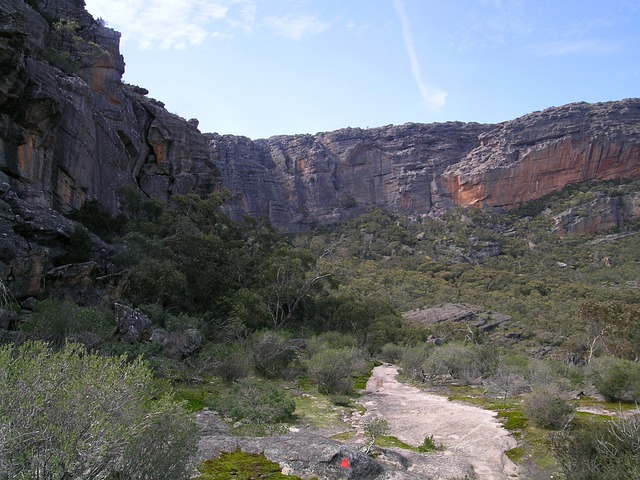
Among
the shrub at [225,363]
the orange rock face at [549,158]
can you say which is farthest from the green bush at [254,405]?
the orange rock face at [549,158]

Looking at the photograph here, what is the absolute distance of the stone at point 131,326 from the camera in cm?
1596

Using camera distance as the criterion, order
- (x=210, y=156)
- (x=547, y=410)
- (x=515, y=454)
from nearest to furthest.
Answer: (x=515, y=454) → (x=547, y=410) → (x=210, y=156)

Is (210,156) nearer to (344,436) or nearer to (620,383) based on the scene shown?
(620,383)

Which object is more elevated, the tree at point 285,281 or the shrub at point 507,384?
the tree at point 285,281

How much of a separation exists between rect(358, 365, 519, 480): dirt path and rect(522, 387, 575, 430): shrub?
878mm

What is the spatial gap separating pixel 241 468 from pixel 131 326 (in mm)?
11892

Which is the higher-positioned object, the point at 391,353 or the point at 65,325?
the point at 65,325

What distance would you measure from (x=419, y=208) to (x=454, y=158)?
16119 millimetres

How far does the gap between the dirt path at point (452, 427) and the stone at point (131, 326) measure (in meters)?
8.15

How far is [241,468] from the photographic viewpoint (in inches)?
233

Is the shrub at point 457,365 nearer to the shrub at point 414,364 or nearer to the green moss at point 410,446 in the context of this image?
the shrub at point 414,364

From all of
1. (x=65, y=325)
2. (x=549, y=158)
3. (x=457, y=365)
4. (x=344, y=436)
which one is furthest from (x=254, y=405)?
(x=549, y=158)

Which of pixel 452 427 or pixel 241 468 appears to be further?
pixel 452 427

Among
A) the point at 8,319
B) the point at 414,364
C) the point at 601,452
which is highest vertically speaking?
the point at 8,319
